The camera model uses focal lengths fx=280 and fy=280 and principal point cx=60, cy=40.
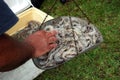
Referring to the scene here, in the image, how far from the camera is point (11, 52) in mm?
1519

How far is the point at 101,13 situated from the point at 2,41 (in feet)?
8.80

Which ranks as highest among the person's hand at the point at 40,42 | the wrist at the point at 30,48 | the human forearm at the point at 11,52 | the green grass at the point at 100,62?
the human forearm at the point at 11,52

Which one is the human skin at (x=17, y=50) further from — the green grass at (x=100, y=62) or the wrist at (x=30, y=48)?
the green grass at (x=100, y=62)

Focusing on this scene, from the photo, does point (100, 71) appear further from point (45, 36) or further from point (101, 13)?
point (45, 36)

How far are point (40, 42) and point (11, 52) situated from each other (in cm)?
48

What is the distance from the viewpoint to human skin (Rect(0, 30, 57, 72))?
146 centimetres

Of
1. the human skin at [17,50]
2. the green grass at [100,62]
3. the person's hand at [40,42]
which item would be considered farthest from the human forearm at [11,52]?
the green grass at [100,62]

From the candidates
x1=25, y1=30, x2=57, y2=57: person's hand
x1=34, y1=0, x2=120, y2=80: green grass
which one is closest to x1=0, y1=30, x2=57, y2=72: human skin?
x1=25, y1=30, x2=57, y2=57: person's hand

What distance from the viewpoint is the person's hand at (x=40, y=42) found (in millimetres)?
1938

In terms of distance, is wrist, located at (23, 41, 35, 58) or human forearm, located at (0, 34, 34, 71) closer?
human forearm, located at (0, 34, 34, 71)

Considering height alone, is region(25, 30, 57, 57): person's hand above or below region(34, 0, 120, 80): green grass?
above

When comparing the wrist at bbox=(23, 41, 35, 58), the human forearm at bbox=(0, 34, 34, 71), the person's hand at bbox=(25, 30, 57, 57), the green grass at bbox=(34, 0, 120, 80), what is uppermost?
the human forearm at bbox=(0, 34, 34, 71)

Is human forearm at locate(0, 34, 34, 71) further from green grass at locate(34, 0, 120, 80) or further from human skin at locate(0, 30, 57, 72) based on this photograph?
green grass at locate(34, 0, 120, 80)

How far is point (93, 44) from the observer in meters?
2.32
